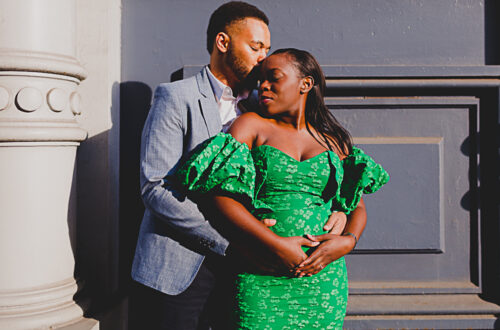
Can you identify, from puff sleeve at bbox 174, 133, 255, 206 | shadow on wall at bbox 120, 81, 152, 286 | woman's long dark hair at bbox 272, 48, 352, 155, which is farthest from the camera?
shadow on wall at bbox 120, 81, 152, 286

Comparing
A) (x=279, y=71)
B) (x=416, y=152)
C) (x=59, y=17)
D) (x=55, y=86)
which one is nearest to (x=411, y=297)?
(x=416, y=152)

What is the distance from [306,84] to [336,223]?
61cm

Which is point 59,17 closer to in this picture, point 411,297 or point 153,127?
point 153,127

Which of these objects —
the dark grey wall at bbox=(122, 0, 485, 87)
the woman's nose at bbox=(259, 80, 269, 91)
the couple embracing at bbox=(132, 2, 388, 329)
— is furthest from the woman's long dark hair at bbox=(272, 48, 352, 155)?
the dark grey wall at bbox=(122, 0, 485, 87)

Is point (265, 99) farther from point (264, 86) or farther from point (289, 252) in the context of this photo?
point (289, 252)

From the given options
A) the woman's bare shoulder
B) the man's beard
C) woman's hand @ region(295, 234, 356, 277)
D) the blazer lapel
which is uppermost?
the man's beard

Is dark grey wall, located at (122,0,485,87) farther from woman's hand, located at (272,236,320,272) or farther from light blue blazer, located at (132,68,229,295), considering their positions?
woman's hand, located at (272,236,320,272)

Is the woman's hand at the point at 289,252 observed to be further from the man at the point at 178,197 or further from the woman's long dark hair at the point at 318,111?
the woman's long dark hair at the point at 318,111

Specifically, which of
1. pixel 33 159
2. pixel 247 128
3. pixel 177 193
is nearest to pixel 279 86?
pixel 247 128

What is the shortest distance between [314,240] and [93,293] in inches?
62.4

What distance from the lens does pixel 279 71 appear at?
2021mm

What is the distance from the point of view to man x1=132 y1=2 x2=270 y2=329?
6.59 feet

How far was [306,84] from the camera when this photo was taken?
2.09 metres

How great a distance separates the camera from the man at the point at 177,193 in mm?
2010
